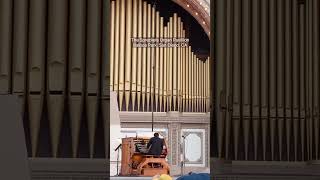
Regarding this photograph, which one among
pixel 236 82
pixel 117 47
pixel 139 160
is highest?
pixel 117 47

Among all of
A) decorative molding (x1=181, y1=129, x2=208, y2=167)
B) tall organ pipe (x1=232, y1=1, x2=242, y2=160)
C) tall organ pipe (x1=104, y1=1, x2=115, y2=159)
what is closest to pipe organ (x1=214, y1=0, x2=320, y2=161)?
tall organ pipe (x1=232, y1=1, x2=242, y2=160)

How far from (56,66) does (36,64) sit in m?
0.11

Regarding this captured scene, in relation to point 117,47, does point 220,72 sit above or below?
below

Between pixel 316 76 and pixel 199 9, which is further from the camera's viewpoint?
pixel 199 9

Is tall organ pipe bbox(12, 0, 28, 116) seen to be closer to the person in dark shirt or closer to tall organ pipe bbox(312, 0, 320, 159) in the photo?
tall organ pipe bbox(312, 0, 320, 159)

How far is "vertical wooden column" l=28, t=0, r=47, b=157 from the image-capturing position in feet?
10.7

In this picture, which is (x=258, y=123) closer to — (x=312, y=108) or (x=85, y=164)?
(x=312, y=108)

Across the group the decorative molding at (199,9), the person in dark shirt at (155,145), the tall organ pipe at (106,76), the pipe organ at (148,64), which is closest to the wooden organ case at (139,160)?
the person in dark shirt at (155,145)

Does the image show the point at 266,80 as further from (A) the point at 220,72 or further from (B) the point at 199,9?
(B) the point at 199,9

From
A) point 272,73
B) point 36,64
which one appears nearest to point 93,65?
point 36,64

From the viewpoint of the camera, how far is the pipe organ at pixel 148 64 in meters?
11.9

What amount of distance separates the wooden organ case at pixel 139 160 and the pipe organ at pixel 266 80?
5.50m

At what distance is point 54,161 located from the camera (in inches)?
129

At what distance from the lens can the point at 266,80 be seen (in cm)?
367
